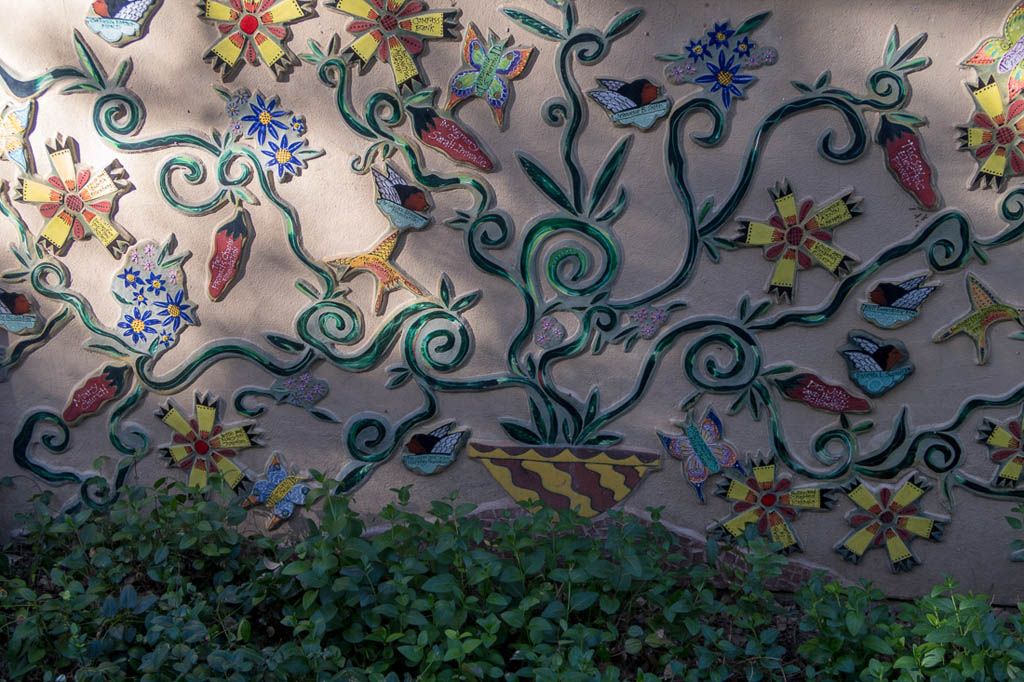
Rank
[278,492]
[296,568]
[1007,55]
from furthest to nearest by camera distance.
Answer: [278,492]
[1007,55]
[296,568]

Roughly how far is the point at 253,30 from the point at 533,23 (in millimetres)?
897

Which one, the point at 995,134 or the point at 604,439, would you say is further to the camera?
the point at 604,439

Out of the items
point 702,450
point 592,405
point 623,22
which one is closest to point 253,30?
point 623,22

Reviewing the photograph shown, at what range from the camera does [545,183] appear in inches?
114

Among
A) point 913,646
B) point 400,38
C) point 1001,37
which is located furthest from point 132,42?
point 913,646

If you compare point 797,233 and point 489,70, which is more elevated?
point 489,70

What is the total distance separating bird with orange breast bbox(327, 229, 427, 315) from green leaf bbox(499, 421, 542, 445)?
1.69 ft

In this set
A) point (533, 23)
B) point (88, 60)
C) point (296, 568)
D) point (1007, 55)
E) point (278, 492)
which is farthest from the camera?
point (278, 492)

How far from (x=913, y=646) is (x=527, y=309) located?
149 cm

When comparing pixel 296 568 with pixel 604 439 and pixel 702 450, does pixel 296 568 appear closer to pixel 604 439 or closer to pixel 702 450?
pixel 604 439

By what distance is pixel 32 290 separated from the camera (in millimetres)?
3059

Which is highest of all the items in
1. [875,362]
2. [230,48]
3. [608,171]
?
[230,48]

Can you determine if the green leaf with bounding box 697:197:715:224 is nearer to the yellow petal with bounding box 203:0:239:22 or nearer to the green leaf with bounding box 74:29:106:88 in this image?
the yellow petal with bounding box 203:0:239:22

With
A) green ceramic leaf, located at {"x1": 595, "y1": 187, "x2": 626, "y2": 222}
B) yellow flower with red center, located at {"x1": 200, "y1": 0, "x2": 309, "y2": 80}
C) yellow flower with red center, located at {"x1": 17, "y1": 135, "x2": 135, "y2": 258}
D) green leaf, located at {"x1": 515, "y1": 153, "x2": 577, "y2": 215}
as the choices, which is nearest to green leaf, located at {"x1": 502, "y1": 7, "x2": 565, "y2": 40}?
green leaf, located at {"x1": 515, "y1": 153, "x2": 577, "y2": 215}
